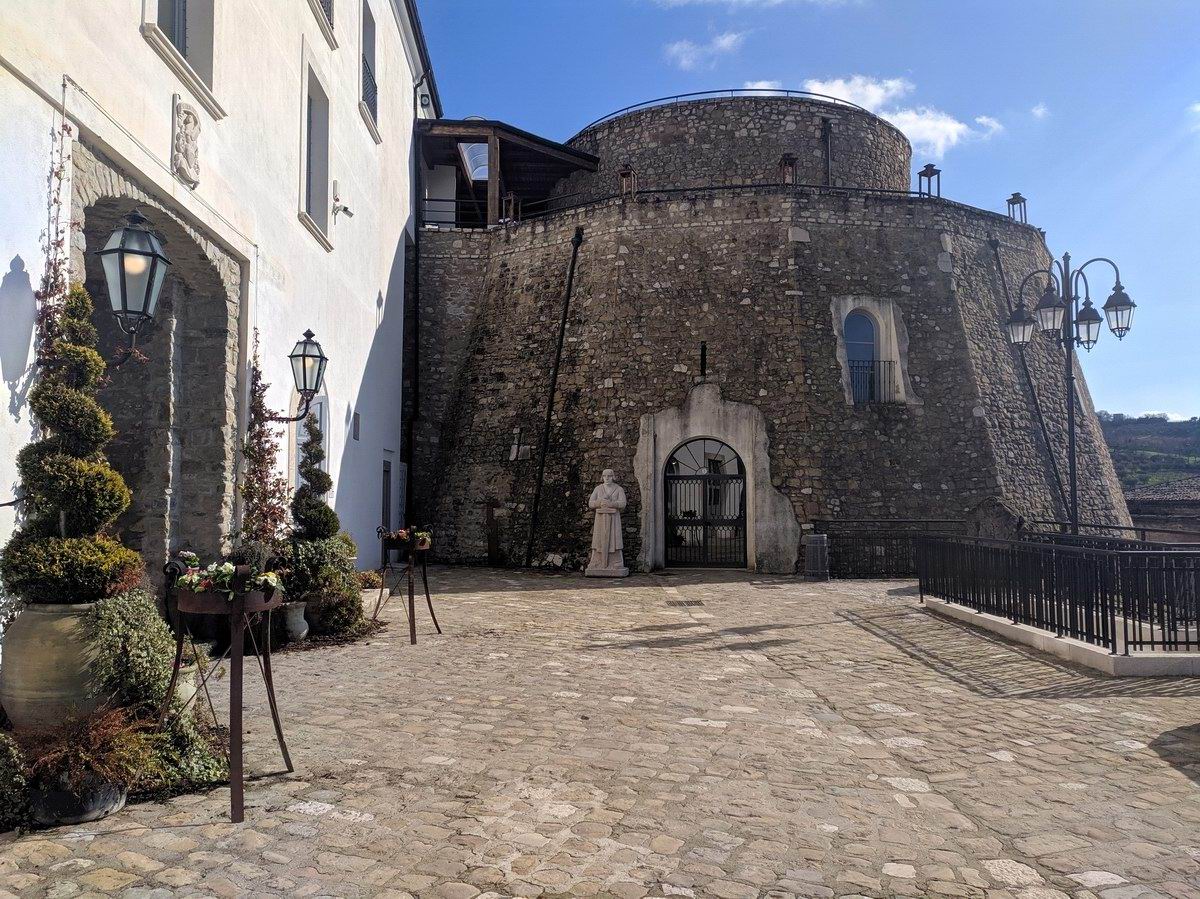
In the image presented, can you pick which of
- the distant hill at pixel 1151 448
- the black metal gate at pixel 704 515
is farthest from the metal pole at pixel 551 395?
the distant hill at pixel 1151 448

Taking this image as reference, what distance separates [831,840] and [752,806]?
0.51 metres

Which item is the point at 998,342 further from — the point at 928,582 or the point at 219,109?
the point at 219,109

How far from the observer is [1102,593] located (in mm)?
7559

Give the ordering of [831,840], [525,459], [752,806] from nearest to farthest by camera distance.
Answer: [831,840], [752,806], [525,459]

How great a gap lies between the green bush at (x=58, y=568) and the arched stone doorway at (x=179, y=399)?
368 centimetres

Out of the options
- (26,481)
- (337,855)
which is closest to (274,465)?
(26,481)

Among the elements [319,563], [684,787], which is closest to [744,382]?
[319,563]

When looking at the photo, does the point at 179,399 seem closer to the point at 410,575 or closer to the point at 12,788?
the point at 410,575

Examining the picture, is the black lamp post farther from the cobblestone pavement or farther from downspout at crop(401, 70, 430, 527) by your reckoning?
downspout at crop(401, 70, 430, 527)

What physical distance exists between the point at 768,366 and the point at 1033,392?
701 centimetres

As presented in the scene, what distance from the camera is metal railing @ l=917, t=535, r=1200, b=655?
24.4ft

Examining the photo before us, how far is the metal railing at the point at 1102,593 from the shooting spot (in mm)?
7434

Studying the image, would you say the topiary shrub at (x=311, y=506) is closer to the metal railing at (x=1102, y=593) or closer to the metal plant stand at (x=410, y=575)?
the metal plant stand at (x=410, y=575)

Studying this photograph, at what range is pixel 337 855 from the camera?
356cm
